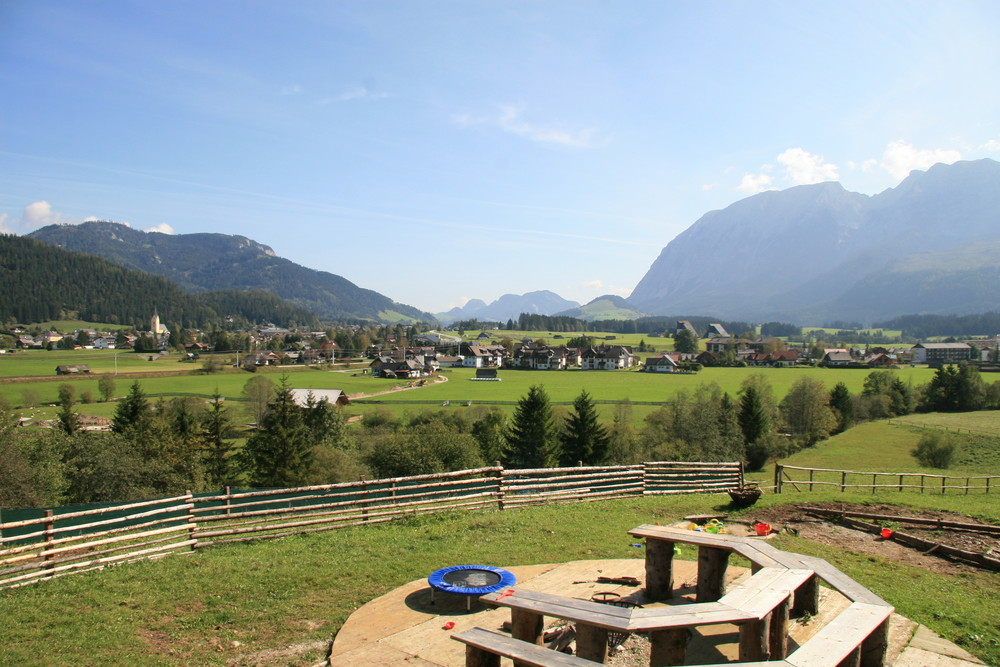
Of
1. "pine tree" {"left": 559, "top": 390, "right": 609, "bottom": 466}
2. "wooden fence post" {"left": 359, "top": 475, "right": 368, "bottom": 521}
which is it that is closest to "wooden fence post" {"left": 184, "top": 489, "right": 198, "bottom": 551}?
"wooden fence post" {"left": 359, "top": 475, "right": 368, "bottom": 521}

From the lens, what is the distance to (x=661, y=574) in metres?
7.62

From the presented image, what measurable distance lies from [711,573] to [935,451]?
42.8 metres

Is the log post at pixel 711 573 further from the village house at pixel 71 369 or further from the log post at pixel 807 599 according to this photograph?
the village house at pixel 71 369

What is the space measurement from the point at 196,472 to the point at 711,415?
40463 millimetres

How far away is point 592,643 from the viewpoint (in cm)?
530

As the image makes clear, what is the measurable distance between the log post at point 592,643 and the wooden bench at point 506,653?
75 centimetres

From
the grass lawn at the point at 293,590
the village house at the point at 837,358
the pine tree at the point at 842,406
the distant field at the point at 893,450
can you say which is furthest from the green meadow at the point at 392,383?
the grass lawn at the point at 293,590

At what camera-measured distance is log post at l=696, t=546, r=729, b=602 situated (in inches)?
291

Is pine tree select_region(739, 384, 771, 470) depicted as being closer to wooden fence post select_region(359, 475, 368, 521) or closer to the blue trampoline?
wooden fence post select_region(359, 475, 368, 521)

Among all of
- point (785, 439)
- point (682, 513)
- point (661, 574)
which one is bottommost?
point (785, 439)

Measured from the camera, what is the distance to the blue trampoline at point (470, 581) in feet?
24.1

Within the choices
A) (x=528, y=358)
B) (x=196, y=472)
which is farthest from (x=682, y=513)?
(x=528, y=358)

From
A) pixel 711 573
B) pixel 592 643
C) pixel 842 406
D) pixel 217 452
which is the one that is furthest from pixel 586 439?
pixel 592 643

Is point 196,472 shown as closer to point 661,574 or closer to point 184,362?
point 661,574
